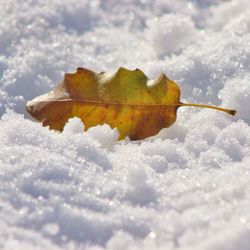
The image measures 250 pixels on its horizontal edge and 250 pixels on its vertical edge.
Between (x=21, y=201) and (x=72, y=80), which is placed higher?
(x=72, y=80)

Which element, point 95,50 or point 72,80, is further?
point 95,50

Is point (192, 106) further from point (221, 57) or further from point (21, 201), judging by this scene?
point (21, 201)

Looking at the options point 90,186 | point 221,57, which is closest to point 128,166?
point 90,186

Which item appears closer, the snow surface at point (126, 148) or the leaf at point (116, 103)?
the snow surface at point (126, 148)

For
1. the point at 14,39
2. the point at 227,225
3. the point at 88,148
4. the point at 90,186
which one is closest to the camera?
the point at 227,225

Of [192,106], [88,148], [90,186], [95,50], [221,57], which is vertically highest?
[95,50]
